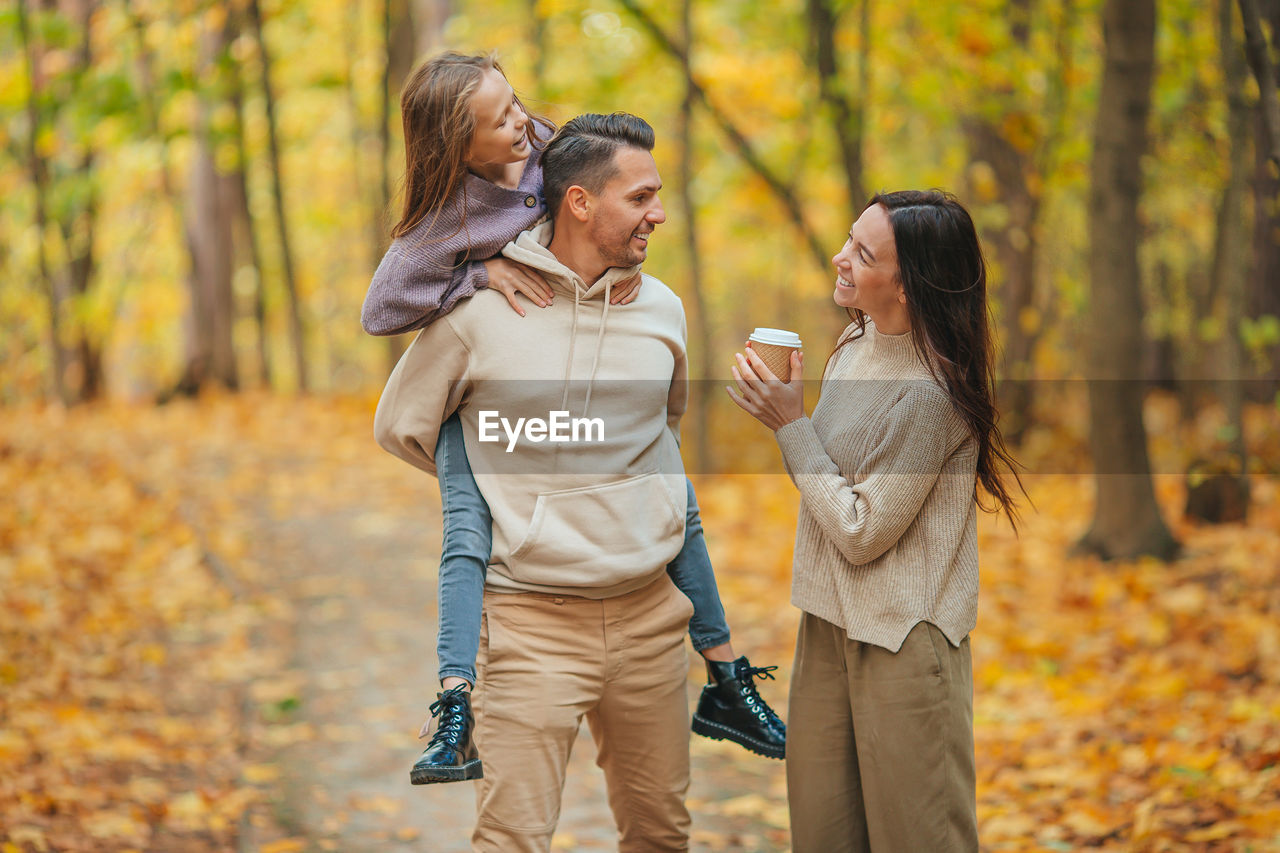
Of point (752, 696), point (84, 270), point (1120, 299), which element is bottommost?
point (752, 696)

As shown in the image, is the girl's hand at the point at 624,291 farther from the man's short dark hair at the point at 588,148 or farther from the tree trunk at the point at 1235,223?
the tree trunk at the point at 1235,223

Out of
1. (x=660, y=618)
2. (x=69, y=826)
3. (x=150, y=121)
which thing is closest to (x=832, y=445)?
(x=660, y=618)

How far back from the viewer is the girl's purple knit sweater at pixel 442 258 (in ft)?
7.84

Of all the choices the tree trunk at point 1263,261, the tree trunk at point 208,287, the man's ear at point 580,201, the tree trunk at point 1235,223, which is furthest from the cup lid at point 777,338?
the tree trunk at point 208,287

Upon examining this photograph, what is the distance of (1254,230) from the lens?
7793 mm

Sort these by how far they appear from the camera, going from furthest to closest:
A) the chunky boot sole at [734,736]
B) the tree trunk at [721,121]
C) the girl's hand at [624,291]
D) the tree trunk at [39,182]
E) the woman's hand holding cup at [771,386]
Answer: the tree trunk at [39,182]
the tree trunk at [721,121]
the chunky boot sole at [734,736]
the girl's hand at [624,291]
the woman's hand holding cup at [771,386]

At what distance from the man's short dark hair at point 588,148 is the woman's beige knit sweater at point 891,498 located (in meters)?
0.71

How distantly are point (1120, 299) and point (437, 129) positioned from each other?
5.42 meters

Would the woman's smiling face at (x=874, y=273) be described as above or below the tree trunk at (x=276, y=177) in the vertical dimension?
below

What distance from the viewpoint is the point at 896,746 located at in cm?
238

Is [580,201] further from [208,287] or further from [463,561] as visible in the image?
[208,287]

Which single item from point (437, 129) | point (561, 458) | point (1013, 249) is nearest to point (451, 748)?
point (561, 458)

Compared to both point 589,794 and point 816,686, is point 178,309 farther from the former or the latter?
point 816,686

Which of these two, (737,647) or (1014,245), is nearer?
(737,647)
